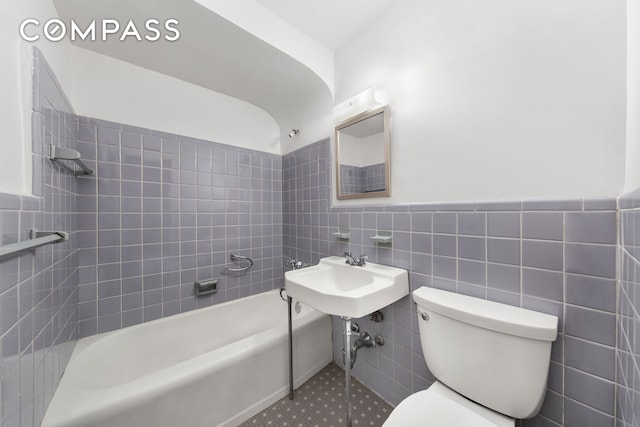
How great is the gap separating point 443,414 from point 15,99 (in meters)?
1.81

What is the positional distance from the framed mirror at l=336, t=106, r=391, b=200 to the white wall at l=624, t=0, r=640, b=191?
32.3 inches

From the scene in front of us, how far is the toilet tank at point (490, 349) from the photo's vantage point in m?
0.71


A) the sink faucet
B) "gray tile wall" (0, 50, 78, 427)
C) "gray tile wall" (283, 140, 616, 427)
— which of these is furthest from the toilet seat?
"gray tile wall" (0, 50, 78, 427)

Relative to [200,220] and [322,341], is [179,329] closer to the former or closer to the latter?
[200,220]

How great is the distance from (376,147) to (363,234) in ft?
1.88

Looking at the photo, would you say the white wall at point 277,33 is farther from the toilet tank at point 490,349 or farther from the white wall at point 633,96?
the toilet tank at point 490,349

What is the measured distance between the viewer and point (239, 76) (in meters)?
1.64

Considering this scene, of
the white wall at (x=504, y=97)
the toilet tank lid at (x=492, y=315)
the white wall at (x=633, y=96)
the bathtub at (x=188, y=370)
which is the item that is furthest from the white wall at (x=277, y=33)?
the bathtub at (x=188, y=370)

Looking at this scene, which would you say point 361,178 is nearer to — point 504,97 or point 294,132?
point 504,97

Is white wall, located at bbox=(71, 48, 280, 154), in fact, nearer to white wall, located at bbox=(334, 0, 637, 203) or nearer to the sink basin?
white wall, located at bbox=(334, 0, 637, 203)

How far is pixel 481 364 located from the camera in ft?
2.62

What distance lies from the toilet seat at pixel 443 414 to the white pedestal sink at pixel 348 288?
27cm

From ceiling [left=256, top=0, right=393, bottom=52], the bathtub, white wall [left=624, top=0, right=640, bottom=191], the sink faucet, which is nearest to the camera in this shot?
white wall [left=624, top=0, right=640, bottom=191]

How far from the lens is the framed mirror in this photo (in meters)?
1.31
